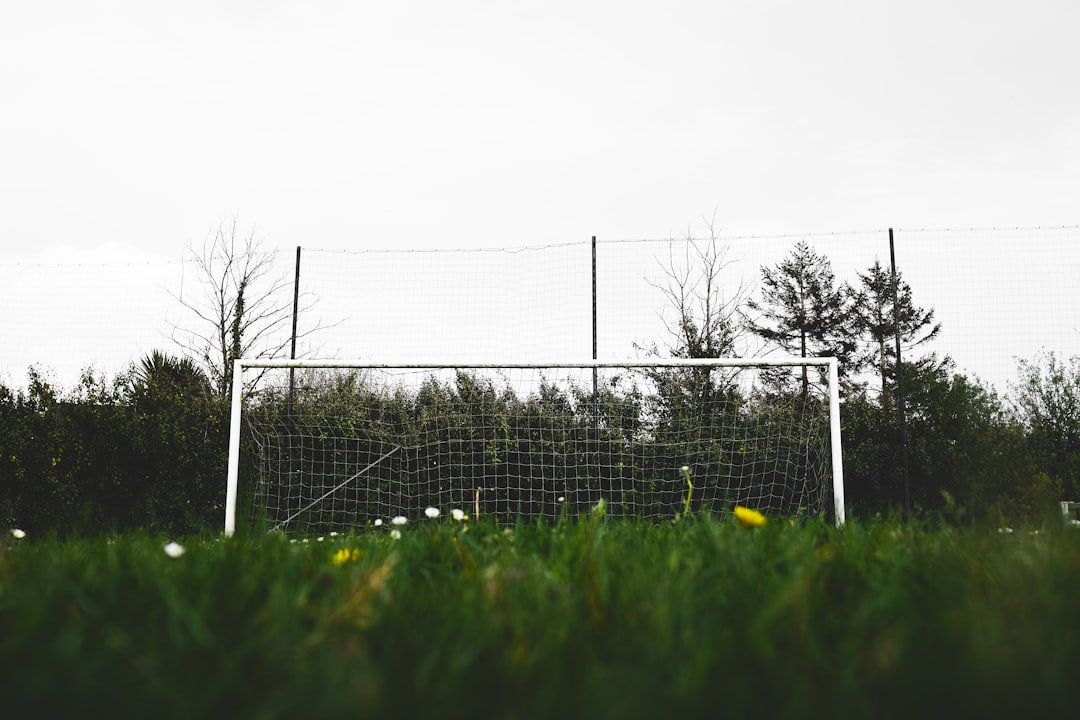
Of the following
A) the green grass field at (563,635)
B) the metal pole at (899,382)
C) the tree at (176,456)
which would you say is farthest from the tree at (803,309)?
the green grass field at (563,635)

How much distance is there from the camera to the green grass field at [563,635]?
533 millimetres

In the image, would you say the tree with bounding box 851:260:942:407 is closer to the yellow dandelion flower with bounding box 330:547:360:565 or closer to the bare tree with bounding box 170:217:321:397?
the bare tree with bounding box 170:217:321:397

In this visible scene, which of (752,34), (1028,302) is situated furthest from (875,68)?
(1028,302)

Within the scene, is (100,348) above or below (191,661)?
above

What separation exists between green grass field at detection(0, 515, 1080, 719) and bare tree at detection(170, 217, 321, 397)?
26.8 ft

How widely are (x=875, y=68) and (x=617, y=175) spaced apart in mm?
3212

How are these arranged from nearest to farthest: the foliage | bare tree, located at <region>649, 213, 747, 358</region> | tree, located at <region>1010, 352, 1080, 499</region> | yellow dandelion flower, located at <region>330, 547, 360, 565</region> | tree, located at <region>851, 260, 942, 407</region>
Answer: yellow dandelion flower, located at <region>330, 547, 360, 565</region> < the foliage < tree, located at <region>1010, 352, 1080, 499</region> < tree, located at <region>851, 260, 942, 407</region> < bare tree, located at <region>649, 213, 747, 358</region>

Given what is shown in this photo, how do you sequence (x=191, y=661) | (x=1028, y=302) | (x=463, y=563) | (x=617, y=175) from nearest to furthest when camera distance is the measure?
(x=191, y=661) < (x=463, y=563) < (x=1028, y=302) < (x=617, y=175)

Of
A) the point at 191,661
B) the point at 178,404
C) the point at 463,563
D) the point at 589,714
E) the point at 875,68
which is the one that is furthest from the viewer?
the point at 875,68

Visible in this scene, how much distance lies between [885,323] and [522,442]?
4.20m

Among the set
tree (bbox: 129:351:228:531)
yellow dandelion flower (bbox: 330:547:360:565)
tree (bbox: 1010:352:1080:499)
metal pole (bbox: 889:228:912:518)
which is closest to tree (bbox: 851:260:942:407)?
metal pole (bbox: 889:228:912:518)

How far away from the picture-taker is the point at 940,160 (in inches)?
388

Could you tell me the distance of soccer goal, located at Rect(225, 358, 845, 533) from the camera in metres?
6.74

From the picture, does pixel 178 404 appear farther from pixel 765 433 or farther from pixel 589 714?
pixel 589 714
